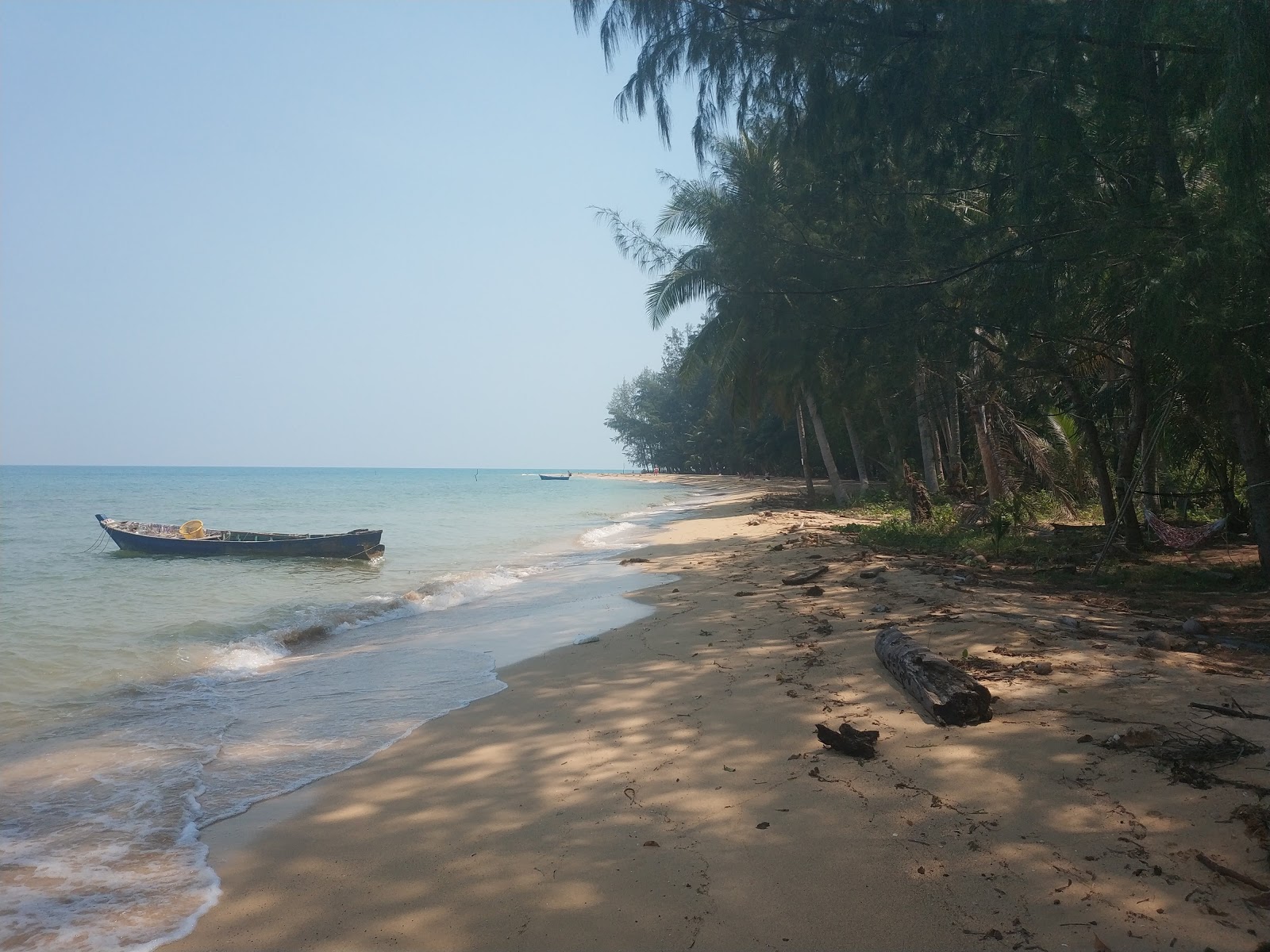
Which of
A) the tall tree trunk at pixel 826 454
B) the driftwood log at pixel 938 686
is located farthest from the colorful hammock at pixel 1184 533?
the tall tree trunk at pixel 826 454

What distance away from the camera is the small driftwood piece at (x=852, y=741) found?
377 cm

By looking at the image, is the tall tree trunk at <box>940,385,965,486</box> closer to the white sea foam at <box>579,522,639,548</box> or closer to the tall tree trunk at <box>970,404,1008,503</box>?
the tall tree trunk at <box>970,404,1008,503</box>

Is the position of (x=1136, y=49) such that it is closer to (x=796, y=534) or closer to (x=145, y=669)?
(x=145, y=669)

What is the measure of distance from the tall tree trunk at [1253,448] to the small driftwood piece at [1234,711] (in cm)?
387

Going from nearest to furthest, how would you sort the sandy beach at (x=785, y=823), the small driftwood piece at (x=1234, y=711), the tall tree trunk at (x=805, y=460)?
the sandy beach at (x=785, y=823)
the small driftwood piece at (x=1234, y=711)
the tall tree trunk at (x=805, y=460)

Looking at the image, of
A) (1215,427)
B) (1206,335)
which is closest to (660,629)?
(1206,335)

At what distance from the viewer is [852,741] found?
150 inches

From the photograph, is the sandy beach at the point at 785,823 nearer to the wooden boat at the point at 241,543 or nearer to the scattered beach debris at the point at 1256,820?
the scattered beach debris at the point at 1256,820

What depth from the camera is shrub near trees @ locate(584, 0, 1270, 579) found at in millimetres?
4746

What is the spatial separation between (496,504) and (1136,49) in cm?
3929

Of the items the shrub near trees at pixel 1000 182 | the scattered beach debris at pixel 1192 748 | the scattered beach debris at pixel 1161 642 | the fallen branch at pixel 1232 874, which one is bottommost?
the fallen branch at pixel 1232 874

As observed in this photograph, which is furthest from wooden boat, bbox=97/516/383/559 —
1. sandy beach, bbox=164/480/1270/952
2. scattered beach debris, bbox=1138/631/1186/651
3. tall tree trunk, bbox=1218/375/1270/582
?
tall tree trunk, bbox=1218/375/1270/582

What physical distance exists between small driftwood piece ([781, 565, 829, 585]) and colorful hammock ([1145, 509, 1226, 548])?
375 cm

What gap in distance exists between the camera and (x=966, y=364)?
7.34 m
